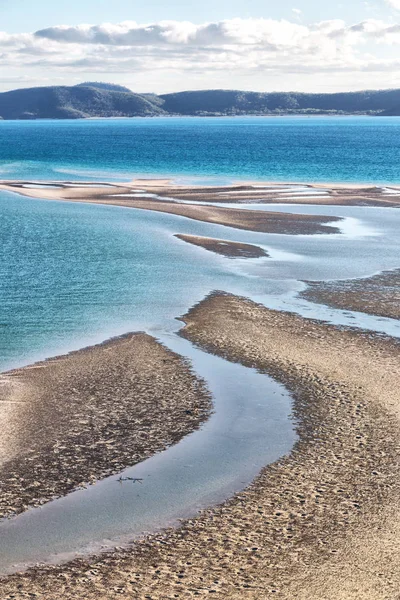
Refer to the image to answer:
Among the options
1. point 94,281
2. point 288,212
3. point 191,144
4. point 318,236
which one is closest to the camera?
point 94,281

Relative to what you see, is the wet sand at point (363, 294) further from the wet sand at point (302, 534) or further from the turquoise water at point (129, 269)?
the wet sand at point (302, 534)

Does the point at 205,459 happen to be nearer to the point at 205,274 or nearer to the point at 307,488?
the point at 307,488

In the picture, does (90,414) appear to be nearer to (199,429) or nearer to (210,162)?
(199,429)

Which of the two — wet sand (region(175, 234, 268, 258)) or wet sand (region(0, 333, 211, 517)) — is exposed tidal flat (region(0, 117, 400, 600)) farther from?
wet sand (region(175, 234, 268, 258))

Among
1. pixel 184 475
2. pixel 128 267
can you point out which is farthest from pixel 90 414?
pixel 128 267

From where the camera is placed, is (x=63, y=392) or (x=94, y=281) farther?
(x=94, y=281)

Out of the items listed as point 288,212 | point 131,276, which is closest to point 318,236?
point 288,212

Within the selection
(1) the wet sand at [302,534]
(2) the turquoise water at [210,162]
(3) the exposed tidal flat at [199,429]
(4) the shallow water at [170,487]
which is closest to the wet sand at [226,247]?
(3) the exposed tidal flat at [199,429]
